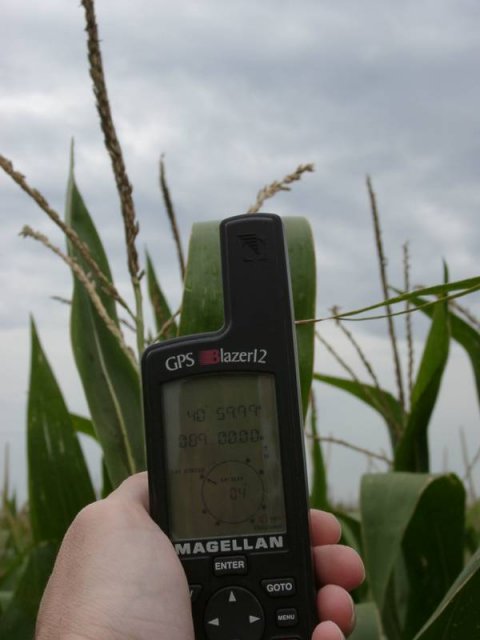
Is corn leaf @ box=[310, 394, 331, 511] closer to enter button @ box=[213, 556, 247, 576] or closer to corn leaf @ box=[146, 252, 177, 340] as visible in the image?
corn leaf @ box=[146, 252, 177, 340]

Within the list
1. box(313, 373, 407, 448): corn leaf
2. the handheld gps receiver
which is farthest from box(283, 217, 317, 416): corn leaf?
box(313, 373, 407, 448): corn leaf

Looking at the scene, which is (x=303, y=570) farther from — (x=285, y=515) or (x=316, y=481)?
(x=316, y=481)

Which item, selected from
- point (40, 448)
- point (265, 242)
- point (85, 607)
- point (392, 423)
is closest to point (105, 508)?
point (85, 607)

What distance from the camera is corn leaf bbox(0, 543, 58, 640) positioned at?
3.74ft

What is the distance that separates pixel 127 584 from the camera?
2.37 feet

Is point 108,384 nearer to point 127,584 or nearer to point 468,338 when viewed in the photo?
point 127,584

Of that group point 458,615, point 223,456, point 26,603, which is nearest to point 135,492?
point 223,456

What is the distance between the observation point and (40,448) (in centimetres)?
120

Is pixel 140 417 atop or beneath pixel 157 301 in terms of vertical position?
beneath

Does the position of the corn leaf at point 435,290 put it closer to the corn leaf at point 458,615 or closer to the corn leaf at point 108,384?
the corn leaf at point 458,615


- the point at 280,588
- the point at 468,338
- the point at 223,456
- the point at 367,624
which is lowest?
the point at 367,624

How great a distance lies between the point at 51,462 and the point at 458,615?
1.92 feet

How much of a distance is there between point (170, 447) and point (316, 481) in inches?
23.0

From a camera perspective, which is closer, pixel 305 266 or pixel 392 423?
pixel 305 266
